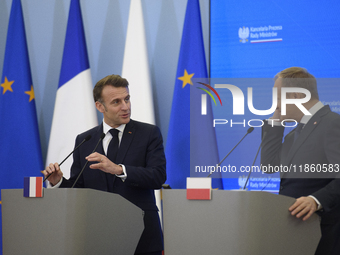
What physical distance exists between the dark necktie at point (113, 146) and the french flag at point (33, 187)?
627 millimetres

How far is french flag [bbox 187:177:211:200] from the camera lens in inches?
67.4

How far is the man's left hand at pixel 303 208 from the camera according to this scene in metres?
1.68

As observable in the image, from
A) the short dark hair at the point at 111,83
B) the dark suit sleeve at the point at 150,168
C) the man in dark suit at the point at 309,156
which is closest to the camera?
the man in dark suit at the point at 309,156

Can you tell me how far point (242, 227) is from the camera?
5.49 feet

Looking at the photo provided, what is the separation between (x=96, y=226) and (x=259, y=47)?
7.86ft

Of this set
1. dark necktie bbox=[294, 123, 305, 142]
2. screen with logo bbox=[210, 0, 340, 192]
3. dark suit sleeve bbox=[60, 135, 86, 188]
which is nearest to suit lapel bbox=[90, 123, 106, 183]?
dark suit sleeve bbox=[60, 135, 86, 188]

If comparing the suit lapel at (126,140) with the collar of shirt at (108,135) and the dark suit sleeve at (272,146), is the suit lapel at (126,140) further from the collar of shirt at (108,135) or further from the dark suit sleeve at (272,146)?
the dark suit sleeve at (272,146)

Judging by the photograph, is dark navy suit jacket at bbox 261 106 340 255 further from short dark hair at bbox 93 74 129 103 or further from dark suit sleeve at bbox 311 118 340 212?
short dark hair at bbox 93 74 129 103

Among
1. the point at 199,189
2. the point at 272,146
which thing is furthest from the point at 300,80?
the point at 199,189

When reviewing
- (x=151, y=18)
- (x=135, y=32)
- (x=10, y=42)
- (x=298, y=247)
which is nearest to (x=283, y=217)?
(x=298, y=247)

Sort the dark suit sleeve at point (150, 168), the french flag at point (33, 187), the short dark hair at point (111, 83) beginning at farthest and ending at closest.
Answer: the short dark hair at point (111, 83), the dark suit sleeve at point (150, 168), the french flag at point (33, 187)

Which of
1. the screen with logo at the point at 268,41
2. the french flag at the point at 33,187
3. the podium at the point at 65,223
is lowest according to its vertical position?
the podium at the point at 65,223

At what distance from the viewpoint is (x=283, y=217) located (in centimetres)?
169

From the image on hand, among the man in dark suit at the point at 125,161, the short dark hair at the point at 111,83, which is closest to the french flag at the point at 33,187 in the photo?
the man in dark suit at the point at 125,161
